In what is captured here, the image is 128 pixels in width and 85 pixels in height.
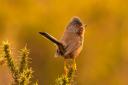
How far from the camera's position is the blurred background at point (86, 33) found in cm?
2139

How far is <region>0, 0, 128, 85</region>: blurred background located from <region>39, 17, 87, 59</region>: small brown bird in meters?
15.5

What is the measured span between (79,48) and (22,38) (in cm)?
1712

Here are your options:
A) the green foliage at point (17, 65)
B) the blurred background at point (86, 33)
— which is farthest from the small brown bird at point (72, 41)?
the blurred background at point (86, 33)

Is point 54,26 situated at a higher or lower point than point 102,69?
higher

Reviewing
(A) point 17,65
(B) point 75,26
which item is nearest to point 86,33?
(B) point 75,26

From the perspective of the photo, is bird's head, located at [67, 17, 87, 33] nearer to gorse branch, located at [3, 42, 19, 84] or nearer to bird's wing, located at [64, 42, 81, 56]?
bird's wing, located at [64, 42, 81, 56]

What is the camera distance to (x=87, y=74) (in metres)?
22.1

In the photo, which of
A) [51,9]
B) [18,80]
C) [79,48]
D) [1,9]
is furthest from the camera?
[51,9]

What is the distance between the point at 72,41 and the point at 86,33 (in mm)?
17719

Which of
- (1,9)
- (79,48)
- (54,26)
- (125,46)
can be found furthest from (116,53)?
(79,48)

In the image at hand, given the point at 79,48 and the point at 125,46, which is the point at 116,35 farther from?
the point at 79,48

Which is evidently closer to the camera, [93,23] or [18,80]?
[18,80]

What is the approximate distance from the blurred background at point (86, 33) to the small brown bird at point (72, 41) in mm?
15456

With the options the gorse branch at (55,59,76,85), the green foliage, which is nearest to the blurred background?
the gorse branch at (55,59,76,85)
